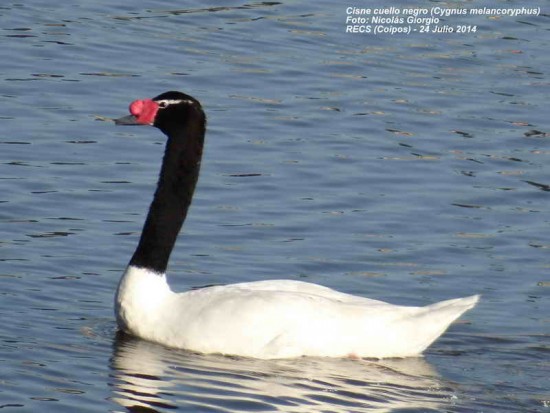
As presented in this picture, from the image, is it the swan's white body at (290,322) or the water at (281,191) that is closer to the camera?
the water at (281,191)

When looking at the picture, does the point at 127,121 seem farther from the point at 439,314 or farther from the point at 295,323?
the point at 439,314

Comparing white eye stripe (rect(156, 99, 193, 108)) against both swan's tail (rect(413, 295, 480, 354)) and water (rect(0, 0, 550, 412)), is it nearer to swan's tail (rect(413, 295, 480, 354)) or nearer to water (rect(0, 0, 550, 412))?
water (rect(0, 0, 550, 412))

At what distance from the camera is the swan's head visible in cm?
1162

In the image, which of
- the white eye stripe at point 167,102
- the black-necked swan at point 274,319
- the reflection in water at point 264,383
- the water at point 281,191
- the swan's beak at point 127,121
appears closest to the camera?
the reflection in water at point 264,383

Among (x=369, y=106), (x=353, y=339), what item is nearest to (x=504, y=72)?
(x=369, y=106)

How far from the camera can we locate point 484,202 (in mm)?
14523

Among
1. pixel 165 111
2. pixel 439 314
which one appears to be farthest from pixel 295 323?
pixel 165 111

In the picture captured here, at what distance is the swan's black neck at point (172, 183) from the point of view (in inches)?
462

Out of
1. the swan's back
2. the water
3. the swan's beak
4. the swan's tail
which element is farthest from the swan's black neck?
the swan's tail

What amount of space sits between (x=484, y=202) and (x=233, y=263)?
275 cm

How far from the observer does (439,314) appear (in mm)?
11000

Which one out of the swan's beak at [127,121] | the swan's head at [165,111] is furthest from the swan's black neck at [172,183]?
the swan's beak at [127,121]

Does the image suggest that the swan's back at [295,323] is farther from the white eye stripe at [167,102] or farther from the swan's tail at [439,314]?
the white eye stripe at [167,102]

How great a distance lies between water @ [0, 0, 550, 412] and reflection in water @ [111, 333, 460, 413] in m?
0.02
